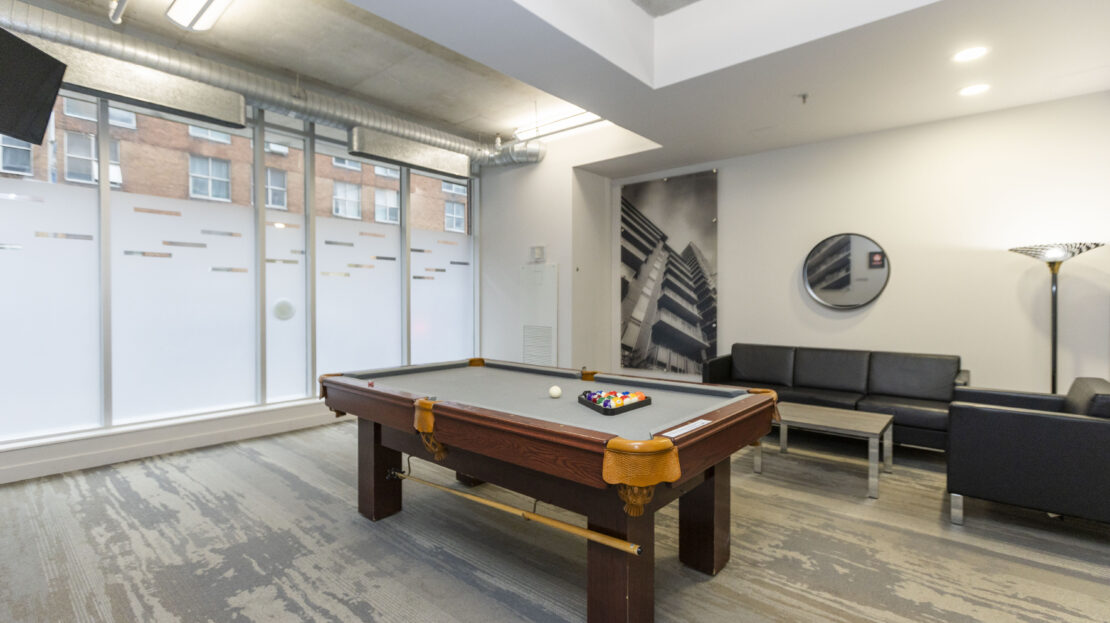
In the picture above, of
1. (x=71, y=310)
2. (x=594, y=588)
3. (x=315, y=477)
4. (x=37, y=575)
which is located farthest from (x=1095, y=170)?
(x=71, y=310)

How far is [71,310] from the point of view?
151 inches

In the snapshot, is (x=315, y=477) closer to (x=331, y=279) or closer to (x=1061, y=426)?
(x=331, y=279)

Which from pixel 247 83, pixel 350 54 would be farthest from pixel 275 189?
pixel 350 54

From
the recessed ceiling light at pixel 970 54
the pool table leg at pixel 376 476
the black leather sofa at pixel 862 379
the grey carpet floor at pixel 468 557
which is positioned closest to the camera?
the grey carpet floor at pixel 468 557

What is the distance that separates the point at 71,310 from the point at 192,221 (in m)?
1.10

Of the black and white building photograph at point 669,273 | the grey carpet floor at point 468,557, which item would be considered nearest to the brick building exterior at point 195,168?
the grey carpet floor at point 468,557

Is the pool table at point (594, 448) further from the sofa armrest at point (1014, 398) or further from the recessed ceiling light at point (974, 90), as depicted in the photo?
the recessed ceiling light at point (974, 90)

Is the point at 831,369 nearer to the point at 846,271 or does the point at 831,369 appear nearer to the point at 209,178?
the point at 846,271

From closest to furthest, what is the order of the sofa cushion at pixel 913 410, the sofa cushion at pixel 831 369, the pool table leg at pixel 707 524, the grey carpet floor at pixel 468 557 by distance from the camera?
the grey carpet floor at pixel 468 557, the pool table leg at pixel 707 524, the sofa cushion at pixel 913 410, the sofa cushion at pixel 831 369

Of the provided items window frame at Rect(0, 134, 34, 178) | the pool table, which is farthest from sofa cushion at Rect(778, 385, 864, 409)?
window frame at Rect(0, 134, 34, 178)

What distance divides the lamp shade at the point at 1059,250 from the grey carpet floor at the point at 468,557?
5.85 feet

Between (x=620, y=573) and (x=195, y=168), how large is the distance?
482 centimetres

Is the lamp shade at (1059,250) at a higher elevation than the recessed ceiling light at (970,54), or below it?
below

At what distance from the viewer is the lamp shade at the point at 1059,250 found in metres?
3.45
